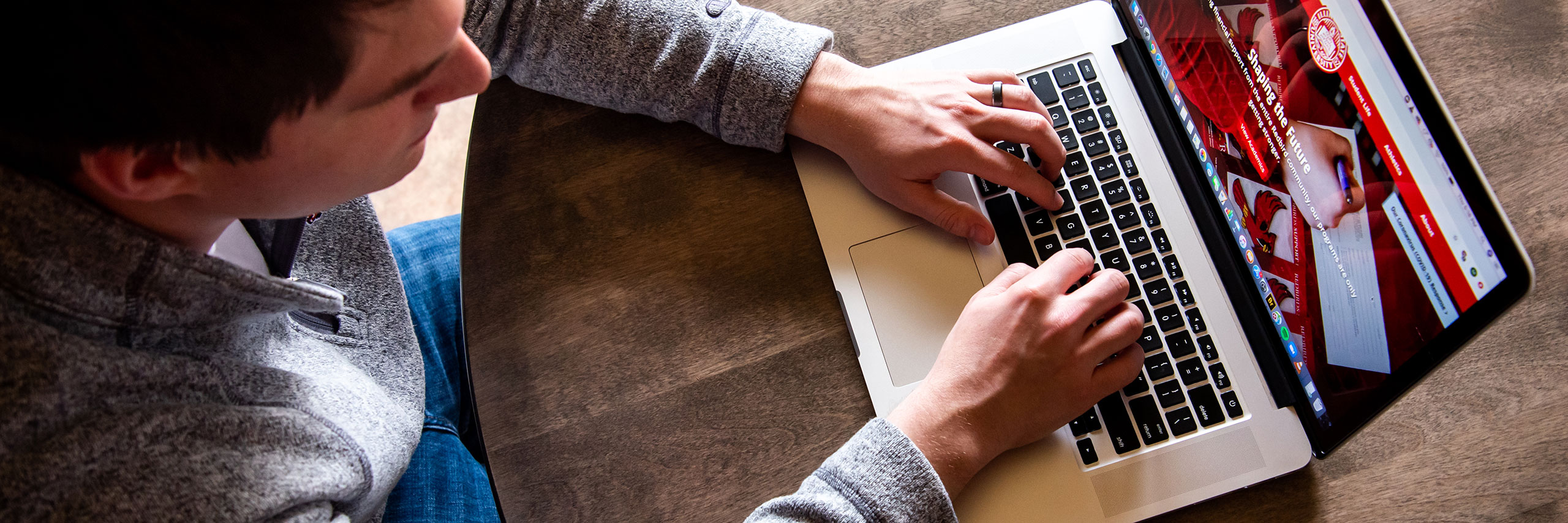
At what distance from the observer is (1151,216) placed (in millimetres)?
743

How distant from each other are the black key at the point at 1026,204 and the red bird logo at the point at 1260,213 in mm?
167

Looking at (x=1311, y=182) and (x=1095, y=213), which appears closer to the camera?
(x=1311, y=182)

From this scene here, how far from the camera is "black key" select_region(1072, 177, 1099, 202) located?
0.76 metres

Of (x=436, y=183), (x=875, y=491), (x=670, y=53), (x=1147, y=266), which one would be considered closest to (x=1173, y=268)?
(x=1147, y=266)

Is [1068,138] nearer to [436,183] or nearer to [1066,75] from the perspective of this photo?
[1066,75]

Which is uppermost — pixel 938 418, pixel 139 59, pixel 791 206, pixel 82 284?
pixel 139 59

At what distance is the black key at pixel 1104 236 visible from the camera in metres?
0.74

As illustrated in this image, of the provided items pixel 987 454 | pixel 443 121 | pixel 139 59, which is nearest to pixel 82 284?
pixel 139 59

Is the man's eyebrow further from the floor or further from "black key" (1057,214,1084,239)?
the floor

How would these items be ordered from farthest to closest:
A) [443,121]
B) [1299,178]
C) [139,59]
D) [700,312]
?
[443,121]
[700,312]
[1299,178]
[139,59]

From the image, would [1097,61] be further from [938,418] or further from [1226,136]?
[938,418]

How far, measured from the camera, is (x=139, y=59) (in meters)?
0.43

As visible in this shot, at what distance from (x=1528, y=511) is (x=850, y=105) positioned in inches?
25.7

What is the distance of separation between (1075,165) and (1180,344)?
19 centimetres
